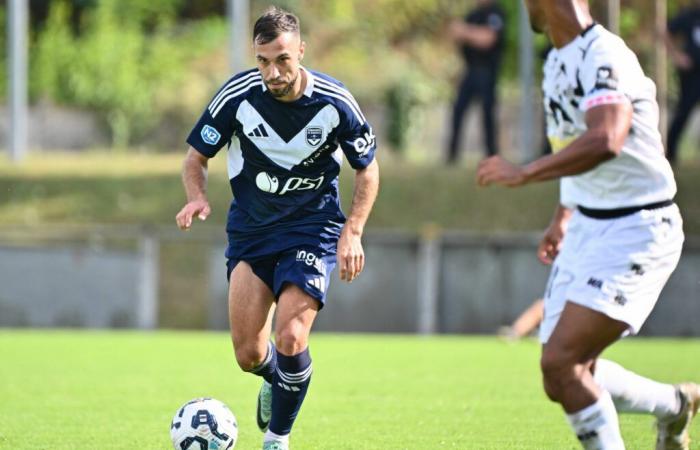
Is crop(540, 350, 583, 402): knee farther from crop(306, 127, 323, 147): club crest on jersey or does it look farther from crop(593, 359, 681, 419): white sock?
crop(306, 127, 323, 147): club crest on jersey

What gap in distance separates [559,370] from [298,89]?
247cm

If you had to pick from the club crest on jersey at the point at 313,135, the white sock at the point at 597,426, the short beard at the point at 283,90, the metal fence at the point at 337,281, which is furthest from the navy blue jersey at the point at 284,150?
the metal fence at the point at 337,281

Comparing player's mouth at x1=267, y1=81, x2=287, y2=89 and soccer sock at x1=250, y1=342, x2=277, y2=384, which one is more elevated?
player's mouth at x1=267, y1=81, x2=287, y2=89

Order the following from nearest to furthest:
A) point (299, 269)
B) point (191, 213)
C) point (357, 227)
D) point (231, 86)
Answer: point (191, 213) < point (357, 227) < point (299, 269) < point (231, 86)

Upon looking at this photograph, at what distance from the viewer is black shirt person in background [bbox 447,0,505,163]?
1948 centimetres

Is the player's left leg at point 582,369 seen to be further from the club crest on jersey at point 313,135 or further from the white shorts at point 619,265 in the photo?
the club crest on jersey at point 313,135

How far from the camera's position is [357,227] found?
726 centimetres

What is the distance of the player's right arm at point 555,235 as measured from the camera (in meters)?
6.54

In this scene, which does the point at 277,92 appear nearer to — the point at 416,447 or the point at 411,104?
the point at 416,447

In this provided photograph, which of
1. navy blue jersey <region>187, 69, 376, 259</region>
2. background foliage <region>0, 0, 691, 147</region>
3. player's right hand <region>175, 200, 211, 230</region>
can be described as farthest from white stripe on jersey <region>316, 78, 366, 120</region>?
background foliage <region>0, 0, 691, 147</region>

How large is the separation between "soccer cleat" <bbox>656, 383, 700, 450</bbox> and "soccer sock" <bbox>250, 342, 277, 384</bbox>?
2389mm

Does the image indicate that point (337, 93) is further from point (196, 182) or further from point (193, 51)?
point (193, 51)

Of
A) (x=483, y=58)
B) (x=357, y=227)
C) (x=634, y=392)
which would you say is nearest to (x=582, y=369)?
(x=634, y=392)

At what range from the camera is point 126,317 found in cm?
1930
